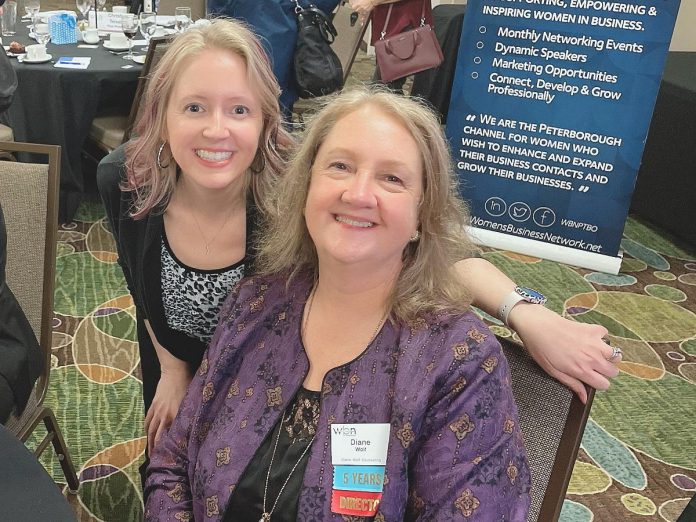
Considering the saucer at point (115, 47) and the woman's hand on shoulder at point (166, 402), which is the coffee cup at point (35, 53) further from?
the woman's hand on shoulder at point (166, 402)

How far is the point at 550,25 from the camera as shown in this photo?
12.3 feet

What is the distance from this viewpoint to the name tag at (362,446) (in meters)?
1.19

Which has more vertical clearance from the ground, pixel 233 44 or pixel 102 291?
pixel 233 44

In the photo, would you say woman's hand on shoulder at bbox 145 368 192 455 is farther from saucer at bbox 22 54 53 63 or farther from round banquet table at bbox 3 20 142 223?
saucer at bbox 22 54 53 63

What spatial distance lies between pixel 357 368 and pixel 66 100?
3.13 meters

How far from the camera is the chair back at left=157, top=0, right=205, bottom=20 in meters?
6.23

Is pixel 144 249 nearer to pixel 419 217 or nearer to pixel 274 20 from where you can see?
pixel 419 217

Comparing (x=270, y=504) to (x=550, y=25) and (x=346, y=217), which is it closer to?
(x=346, y=217)

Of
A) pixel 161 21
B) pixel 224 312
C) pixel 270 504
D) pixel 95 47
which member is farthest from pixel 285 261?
pixel 161 21

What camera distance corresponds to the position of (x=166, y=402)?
5.74ft

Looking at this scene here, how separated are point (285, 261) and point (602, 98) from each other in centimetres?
289

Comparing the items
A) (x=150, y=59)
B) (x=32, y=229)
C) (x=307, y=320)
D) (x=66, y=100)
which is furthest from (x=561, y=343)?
(x=66, y=100)

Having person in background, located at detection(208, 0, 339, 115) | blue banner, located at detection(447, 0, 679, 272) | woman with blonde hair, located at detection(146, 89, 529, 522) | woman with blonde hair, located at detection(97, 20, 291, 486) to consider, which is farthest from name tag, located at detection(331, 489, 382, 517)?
blue banner, located at detection(447, 0, 679, 272)

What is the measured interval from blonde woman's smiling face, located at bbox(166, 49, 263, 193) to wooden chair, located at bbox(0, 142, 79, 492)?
1.47ft
